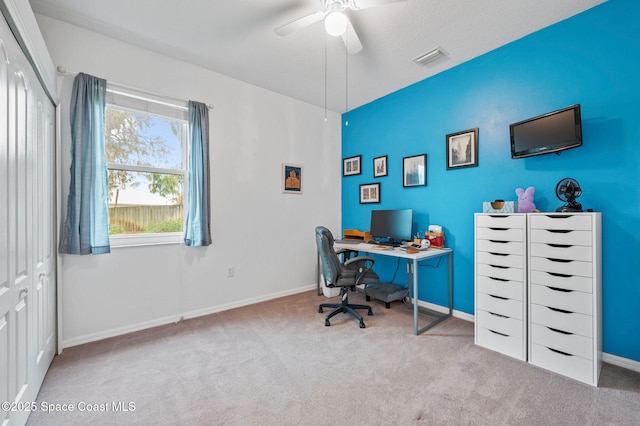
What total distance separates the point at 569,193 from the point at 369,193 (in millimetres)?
2225

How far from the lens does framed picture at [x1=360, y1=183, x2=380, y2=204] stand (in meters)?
3.78

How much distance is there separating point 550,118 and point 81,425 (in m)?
3.79

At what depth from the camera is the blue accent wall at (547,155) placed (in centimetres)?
194

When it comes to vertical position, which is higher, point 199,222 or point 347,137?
point 347,137

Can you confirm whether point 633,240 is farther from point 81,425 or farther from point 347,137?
point 81,425

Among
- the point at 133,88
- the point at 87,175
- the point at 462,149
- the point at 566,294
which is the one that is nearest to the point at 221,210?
the point at 87,175

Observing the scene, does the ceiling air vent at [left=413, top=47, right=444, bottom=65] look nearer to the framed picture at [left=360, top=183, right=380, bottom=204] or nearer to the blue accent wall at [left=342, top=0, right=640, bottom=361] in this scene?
the blue accent wall at [left=342, top=0, right=640, bottom=361]

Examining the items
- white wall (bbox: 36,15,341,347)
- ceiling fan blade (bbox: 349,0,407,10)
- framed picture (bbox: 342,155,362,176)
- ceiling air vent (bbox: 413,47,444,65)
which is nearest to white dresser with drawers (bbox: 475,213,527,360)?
ceiling air vent (bbox: 413,47,444,65)

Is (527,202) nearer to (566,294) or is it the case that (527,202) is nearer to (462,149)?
(566,294)

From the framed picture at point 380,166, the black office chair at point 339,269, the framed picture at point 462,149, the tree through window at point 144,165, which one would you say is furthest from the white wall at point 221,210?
the framed picture at point 462,149

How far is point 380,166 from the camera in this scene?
373 cm

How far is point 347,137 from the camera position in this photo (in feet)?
13.9

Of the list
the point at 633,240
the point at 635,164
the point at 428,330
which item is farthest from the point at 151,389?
the point at 635,164

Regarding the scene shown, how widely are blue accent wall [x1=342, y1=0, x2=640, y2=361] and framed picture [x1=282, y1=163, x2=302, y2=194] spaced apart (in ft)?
4.12
